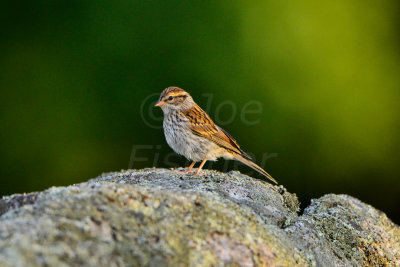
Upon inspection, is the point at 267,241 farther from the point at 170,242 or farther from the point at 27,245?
the point at 27,245

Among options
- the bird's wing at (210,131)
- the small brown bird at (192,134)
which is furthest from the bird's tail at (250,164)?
the bird's wing at (210,131)

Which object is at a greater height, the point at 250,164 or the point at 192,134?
the point at 192,134

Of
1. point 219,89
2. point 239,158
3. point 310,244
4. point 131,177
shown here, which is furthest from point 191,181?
point 219,89

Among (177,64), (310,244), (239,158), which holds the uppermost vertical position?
(177,64)

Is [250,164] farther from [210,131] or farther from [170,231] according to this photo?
[170,231]

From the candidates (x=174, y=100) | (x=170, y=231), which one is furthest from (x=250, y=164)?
(x=170, y=231)

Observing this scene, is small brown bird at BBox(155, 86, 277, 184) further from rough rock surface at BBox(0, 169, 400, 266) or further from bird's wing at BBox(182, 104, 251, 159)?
rough rock surface at BBox(0, 169, 400, 266)

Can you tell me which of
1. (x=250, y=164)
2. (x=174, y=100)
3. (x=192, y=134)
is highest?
(x=174, y=100)
